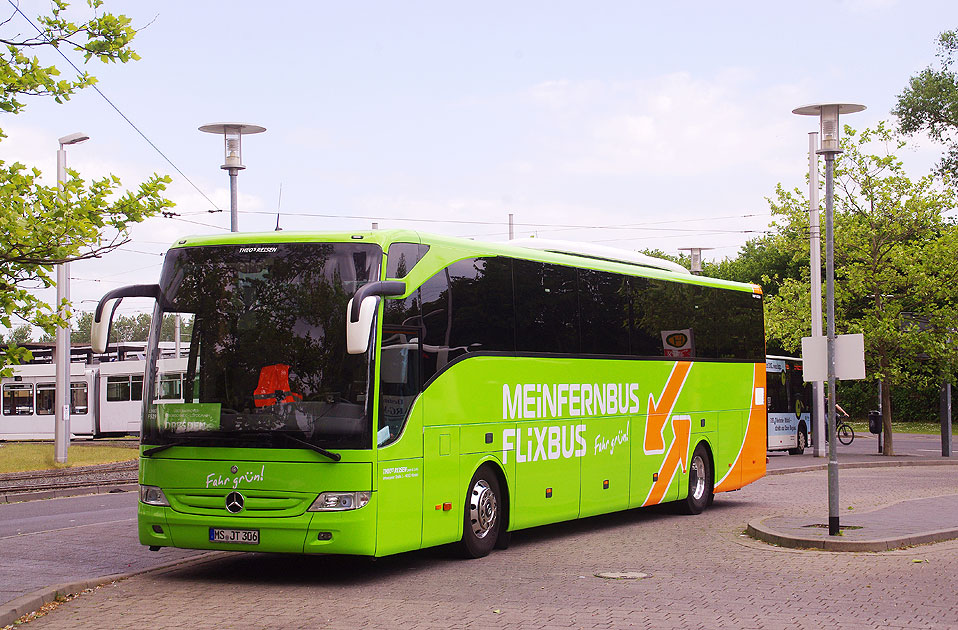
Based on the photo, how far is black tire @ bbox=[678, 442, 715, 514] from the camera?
58.5 feet

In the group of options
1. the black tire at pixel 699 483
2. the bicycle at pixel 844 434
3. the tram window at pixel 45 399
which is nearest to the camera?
the black tire at pixel 699 483

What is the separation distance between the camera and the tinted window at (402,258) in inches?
454

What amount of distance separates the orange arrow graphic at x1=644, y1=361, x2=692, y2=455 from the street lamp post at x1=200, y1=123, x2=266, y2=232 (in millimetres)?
9037

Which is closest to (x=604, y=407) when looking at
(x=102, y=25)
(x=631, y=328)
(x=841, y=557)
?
(x=631, y=328)

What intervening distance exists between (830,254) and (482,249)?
4.23m

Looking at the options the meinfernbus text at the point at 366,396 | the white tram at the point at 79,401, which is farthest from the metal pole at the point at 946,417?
the white tram at the point at 79,401

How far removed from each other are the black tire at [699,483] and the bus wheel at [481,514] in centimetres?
530

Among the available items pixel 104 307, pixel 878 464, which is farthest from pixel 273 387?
pixel 878 464

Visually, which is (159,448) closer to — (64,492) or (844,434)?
(64,492)

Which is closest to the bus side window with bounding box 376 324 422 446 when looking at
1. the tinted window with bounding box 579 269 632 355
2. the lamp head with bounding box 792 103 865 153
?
the tinted window with bounding box 579 269 632 355

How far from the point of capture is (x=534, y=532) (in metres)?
15.6

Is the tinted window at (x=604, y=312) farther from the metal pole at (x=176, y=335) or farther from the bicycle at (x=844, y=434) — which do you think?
A: the bicycle at (x=844, y=434)

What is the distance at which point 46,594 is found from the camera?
32.6 feet

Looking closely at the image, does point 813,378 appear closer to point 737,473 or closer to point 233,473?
point 737,473
